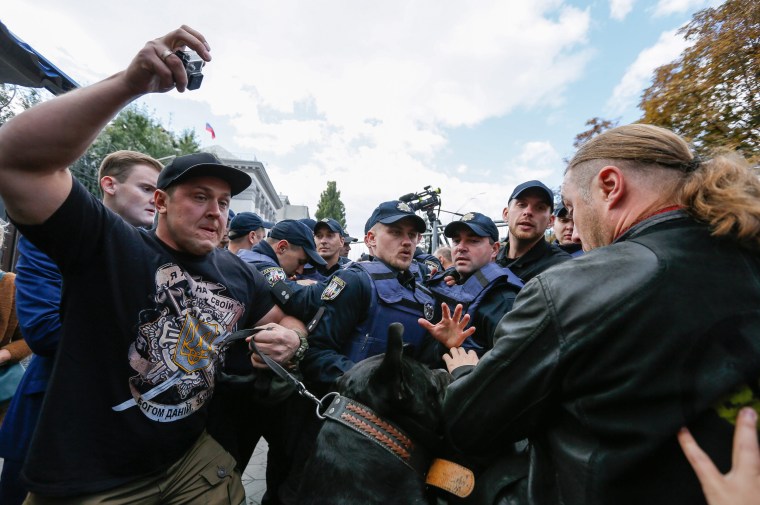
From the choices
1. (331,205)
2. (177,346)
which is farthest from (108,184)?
(331,205)

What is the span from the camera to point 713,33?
5957 mm

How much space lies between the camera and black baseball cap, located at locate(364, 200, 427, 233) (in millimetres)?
3078

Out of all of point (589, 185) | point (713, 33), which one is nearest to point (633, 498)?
point (589, 185)

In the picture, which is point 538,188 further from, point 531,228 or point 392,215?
point 392,215

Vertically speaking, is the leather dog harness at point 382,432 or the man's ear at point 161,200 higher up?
the man's ear at point 161,200

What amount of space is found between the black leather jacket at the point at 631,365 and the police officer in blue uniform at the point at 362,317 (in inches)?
57.3

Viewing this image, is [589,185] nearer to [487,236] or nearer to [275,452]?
[487,236]

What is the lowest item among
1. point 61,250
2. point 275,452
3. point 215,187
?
point 275,452

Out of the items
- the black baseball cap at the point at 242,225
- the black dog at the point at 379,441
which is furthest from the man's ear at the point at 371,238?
the black baseball cap at the point at 242,225

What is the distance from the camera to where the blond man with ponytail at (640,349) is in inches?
35.3

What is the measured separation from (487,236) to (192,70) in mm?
2801

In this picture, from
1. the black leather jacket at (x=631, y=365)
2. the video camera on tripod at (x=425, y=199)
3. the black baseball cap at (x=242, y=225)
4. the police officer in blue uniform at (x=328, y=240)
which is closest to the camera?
the black leather jacket at (x=631, y=365)

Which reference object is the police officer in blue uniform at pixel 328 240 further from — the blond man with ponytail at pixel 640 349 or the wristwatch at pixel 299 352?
the blond man with ponytail at pixel 640 349

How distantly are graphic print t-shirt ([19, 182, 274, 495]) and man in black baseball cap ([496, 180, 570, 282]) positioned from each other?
271cm
